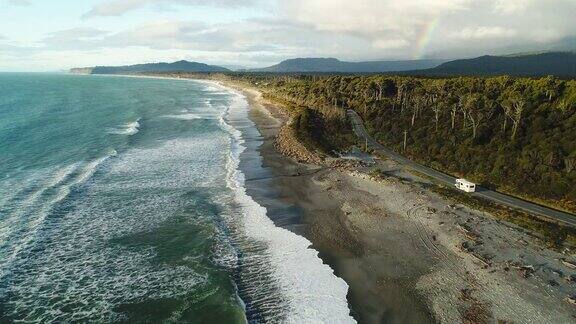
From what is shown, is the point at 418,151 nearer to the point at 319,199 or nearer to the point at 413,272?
the point at 319,199

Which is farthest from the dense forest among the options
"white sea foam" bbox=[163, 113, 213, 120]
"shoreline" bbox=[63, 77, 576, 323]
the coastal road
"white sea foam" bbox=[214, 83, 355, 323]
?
"white sea foam" bbox=[163, 113, 213, 120]

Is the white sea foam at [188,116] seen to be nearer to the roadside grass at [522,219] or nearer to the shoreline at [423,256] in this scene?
the shoreline at [423,256]

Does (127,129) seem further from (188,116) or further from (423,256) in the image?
(423,256)

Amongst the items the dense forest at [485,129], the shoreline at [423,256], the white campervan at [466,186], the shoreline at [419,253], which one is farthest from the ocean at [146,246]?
the dense forest at [485,129]

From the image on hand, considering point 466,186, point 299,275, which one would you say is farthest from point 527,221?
point 299,275

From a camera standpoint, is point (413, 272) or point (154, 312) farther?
point (413, 272)

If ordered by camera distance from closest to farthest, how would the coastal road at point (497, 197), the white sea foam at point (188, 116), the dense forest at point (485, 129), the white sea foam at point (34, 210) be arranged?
the white sea foam at point (34, 210), the coastal road at point (497, 197), the dense forest at point (485, 129), the white sea foam at point (188, 116)

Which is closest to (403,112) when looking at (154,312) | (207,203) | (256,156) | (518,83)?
(518,83)
